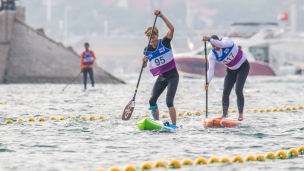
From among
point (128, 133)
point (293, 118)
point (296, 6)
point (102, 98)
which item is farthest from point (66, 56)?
point (296, 6)

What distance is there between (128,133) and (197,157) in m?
3.00

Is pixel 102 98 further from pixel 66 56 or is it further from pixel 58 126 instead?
pixel 66 56

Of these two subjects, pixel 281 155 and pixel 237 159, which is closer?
pixel 237 159

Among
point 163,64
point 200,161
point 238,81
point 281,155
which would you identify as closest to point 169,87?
point 163,64

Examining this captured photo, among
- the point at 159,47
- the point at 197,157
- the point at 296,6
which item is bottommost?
the point at 197,157

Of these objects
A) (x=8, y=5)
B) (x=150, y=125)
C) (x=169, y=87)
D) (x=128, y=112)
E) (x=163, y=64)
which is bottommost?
(x=150, y=125)

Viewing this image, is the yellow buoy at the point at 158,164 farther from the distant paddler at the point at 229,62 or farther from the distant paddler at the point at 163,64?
the distant paddler at the point at 229,62

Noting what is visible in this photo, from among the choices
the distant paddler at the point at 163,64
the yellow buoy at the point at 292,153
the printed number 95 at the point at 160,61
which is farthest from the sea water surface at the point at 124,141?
the printed number 95 at the point at 160,61

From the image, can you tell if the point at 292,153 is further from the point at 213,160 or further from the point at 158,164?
the point at 158,164

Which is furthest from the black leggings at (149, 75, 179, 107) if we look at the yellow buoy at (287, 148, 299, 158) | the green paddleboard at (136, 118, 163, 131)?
the yellow buoy at (287, 148, 299, 158)

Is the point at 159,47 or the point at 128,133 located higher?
the point at 159,47

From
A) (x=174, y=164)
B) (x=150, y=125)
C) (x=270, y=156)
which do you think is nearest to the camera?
(x=174, y=164)

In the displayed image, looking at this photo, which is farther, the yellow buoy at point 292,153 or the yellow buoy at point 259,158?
the yellow buoy at point 292,153

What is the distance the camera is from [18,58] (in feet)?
124
